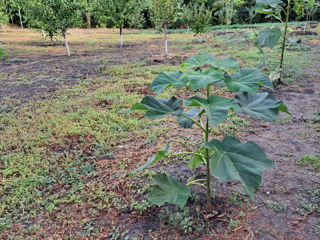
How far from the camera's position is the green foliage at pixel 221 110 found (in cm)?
137

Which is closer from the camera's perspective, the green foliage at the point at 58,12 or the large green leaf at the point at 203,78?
the large green leaf at the point at 203,78

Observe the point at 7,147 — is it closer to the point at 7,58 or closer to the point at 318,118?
the point at 318,118

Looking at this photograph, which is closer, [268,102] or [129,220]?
[268,102]

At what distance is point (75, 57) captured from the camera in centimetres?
988

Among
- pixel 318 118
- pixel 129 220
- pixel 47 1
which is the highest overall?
pixel 47 1

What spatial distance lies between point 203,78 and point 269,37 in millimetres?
3407

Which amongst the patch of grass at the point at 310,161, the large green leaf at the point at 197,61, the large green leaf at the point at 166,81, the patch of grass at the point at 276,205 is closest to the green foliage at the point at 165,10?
the patch of grass at the point at 310,161

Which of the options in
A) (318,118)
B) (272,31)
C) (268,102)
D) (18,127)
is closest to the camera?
(268,102)

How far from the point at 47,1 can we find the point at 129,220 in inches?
379

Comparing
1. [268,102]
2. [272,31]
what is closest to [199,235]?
[268,102]

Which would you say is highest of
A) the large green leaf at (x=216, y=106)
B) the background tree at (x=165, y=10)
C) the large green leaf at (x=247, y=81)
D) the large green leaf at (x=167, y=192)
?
the background tree at (x=165, y=10)

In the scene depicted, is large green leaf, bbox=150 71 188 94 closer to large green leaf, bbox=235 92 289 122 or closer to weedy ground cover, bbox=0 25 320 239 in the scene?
large green leaf, bbox=235 92 289 122

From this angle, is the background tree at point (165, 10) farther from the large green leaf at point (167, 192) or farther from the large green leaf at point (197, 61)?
the large green leaf at point (167, 192)

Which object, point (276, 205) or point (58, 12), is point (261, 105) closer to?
point (276, 205)
